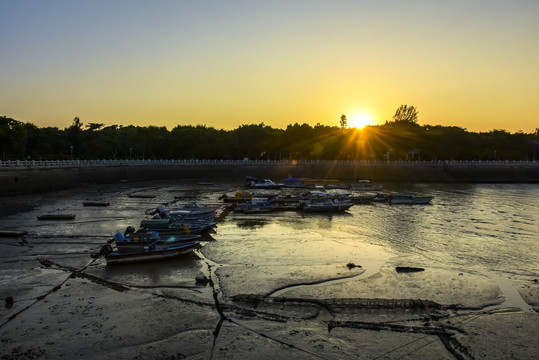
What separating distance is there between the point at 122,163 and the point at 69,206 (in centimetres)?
4481

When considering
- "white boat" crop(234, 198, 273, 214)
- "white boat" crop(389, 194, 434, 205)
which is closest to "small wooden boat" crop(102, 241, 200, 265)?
"white boat" crop(234, 198, 273, 214)

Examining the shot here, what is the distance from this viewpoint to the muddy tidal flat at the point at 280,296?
15547 millimetres

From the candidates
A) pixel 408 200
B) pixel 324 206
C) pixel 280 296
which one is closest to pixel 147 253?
pixel 280 296

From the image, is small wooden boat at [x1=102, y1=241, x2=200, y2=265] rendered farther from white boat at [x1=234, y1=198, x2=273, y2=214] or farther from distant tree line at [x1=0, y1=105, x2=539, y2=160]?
distant tree line at [x1=0, y1=105, x2=539, y2=160]

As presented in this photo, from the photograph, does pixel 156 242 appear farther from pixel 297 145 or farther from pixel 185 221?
pixel 297 145

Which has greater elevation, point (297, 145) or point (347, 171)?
point (297, 145)

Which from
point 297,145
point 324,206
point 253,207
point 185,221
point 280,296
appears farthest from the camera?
point 297,145

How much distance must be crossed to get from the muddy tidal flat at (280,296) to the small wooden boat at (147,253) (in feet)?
1.59

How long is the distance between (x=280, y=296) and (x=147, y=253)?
31.8 feet

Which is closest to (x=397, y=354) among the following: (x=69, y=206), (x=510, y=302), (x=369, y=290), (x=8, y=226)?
(x=369, y=290)

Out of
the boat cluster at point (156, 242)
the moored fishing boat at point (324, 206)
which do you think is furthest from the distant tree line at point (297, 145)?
the boat cluster at point (156, 242)

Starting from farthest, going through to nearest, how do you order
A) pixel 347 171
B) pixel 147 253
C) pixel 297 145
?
pixel 297 145, pixel 347 171, pixel 147 253

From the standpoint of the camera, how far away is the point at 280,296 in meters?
20.3

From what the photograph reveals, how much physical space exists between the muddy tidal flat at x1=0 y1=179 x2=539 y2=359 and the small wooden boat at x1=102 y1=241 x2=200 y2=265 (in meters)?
0.48
